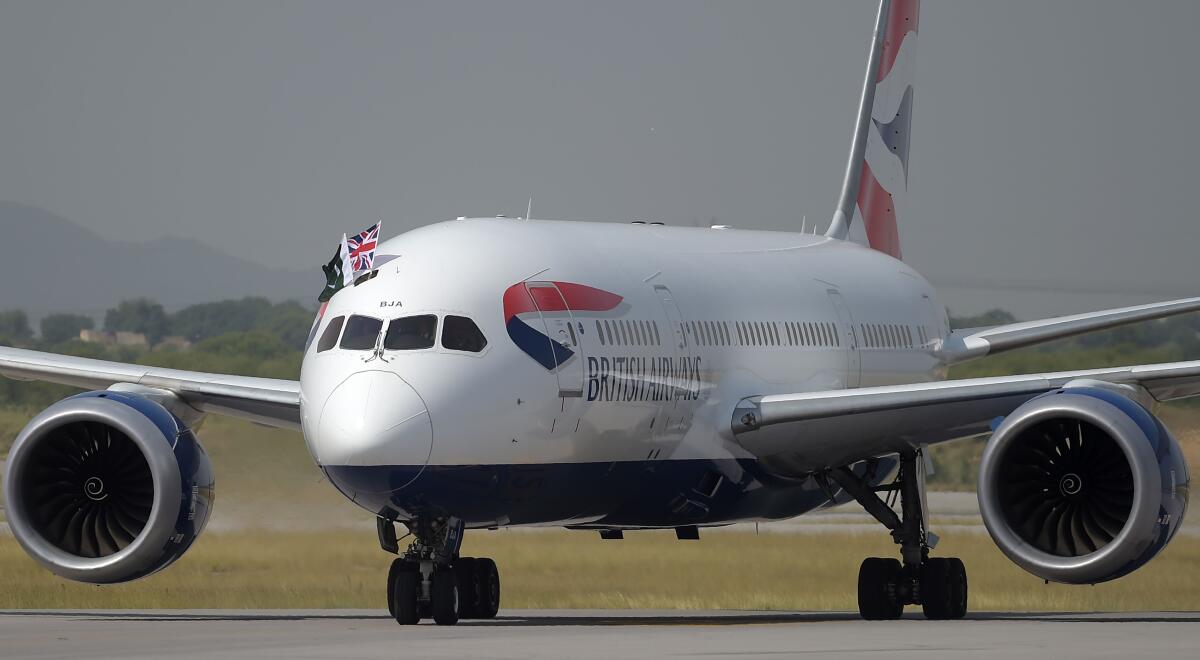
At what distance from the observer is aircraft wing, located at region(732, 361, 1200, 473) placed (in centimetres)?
2272

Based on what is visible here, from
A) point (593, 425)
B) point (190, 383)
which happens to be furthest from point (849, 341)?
point (190, 383)

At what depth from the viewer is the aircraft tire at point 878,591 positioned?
2567 cm

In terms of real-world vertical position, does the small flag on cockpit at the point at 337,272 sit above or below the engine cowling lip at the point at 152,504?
above

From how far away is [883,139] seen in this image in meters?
34.4

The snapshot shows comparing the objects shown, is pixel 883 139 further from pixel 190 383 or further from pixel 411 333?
pixel 411 333

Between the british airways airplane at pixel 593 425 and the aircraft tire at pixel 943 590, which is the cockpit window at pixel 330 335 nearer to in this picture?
the british airways airplane at pixel 593 425

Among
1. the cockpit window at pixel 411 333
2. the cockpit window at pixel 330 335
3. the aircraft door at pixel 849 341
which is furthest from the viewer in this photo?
the aircraft door at pixel 849 341

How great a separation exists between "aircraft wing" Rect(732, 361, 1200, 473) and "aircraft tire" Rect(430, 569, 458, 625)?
3.97 m

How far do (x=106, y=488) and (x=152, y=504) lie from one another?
1.84 feet

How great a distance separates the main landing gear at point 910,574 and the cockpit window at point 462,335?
250 inches

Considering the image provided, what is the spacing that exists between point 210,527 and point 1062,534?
697 inches

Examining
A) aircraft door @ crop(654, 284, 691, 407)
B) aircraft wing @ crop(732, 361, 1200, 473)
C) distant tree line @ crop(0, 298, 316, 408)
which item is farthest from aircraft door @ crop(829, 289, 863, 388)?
distant tree line @ crop(0, 298, 316, 408)

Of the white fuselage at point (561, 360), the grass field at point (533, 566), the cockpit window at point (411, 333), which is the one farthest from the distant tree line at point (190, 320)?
the cockpit window at point (411, 333)

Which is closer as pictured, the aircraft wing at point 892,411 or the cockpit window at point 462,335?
the cockpit window at point 462,335
